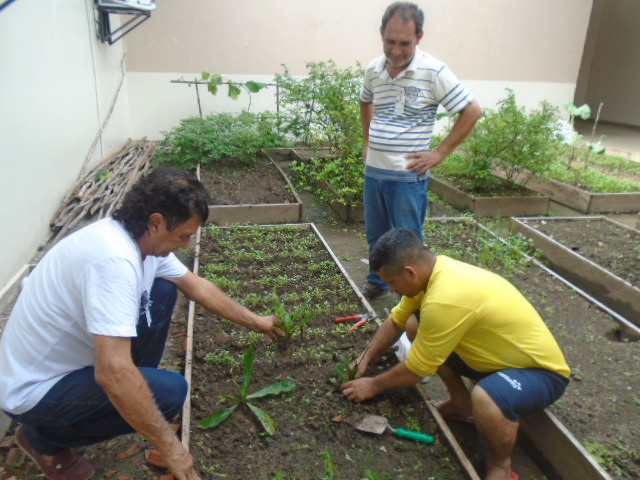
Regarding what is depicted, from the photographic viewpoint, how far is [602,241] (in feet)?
15.6

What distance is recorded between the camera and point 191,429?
2324mm

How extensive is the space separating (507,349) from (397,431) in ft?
2.06

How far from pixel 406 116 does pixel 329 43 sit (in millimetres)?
5844

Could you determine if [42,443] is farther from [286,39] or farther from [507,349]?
[286,39]

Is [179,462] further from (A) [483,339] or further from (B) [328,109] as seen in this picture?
(B) [328,109]

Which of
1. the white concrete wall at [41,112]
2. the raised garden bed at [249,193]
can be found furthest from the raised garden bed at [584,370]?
the white concrete wall at [41,112]

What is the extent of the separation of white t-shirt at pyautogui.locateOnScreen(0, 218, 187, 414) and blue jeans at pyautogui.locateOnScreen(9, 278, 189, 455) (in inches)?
1.9

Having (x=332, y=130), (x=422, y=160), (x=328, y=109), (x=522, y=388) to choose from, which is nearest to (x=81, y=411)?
(x=522, y=388)

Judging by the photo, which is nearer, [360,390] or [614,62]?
[360,390]

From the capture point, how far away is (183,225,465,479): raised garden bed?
2174 mm

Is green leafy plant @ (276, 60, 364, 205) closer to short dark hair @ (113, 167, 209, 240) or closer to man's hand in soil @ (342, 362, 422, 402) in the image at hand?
man's hand in soil @ (342, 362, 422, 402)

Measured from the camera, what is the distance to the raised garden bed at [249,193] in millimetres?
5105

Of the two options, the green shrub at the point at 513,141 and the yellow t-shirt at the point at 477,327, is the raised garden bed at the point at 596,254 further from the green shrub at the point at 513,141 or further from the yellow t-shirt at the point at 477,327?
the yellow t-shirt at the point at 477,327

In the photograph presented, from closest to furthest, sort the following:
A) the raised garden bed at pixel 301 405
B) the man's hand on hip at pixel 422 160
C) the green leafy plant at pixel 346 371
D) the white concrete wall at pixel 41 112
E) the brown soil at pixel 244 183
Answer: the raised garden bed at pixel 301 405 < the green leafy plant at pixel 346 371 < the man's hand on hip at pixel 422 160 < the white concrete wall at pixel 41 112 < the brown soil at pixel 244 183
